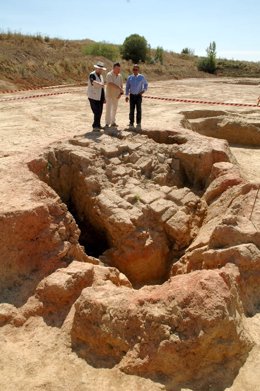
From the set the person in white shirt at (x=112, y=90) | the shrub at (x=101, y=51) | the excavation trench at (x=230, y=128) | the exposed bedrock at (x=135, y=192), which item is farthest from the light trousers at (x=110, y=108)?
the shrub at (x=101, y=51)

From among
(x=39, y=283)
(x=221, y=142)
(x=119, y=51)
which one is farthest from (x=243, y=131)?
(x=119, y=51)

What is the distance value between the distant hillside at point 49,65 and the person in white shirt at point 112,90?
1034cm

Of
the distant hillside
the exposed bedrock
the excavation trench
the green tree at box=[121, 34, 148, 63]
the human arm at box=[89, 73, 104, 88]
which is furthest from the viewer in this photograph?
the green tree at box=[121, 34, 148, 63]

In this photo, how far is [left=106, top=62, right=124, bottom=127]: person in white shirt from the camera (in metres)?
8.74

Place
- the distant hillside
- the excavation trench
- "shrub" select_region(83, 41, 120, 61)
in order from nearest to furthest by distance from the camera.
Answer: the excavation trench → the distant hillside → "shrub" select_region(83, 41, 120, 61)

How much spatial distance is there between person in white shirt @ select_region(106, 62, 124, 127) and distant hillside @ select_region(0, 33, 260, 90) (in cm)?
1034

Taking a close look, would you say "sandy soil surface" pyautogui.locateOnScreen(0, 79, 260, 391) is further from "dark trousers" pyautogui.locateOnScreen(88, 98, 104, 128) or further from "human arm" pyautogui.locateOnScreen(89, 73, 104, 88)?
"human arm" pyautogui.locateOnScreen(89, 73, 104, 88)

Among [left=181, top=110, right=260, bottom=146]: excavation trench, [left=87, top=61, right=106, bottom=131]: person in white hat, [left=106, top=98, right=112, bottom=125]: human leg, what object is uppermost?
[left=87, top=61, right=106, bottom=131]: person in white hat

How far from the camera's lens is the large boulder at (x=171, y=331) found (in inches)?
159

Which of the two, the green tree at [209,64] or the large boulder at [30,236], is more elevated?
the green tree at [209,64]

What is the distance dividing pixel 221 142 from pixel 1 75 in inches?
558

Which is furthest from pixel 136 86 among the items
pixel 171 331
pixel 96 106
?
pixel 171 331

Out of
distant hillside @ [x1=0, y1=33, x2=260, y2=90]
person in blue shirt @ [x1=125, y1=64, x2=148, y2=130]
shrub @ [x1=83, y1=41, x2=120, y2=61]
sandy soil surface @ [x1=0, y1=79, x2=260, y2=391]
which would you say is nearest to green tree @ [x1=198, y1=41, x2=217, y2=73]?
distant hillside @ [x1=0, y1=33, x2=260, y2=90]

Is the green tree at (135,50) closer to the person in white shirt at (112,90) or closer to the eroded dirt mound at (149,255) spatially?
the person in white shirt at (112,90)
